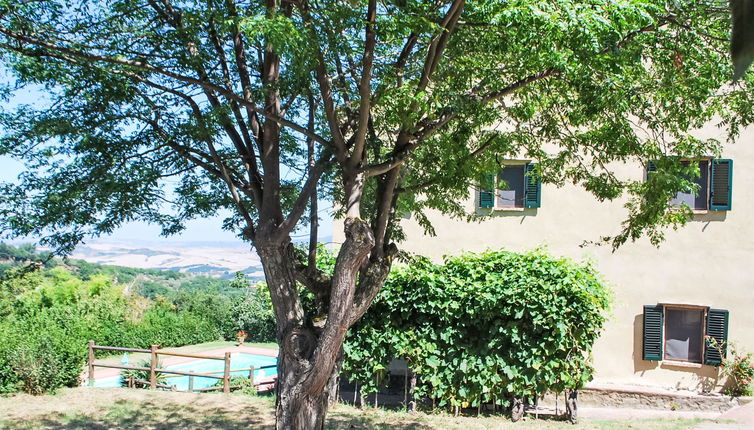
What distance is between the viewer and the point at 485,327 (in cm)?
1109

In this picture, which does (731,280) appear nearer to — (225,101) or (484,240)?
(484,240)

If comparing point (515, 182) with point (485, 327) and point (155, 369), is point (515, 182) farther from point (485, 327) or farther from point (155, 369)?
point (155, 369)

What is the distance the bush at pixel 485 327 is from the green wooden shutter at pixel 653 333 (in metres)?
3.61

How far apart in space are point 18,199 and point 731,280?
13.8 metres

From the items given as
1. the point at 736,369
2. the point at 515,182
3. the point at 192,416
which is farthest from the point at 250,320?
the point at 736,369

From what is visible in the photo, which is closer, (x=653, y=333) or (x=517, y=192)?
(x=653, y=333)

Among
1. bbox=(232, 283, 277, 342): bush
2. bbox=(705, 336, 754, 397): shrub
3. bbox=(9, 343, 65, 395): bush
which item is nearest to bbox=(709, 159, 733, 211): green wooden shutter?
bbox=(705, 336, 754, 397): shrub

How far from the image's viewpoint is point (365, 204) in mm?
9062

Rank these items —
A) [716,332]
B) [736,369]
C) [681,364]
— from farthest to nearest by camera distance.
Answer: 1. [681,364]
2. [716,332]
3. [736,369]

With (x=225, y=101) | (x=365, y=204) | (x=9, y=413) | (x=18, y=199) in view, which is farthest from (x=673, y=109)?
(x=9, y=413)

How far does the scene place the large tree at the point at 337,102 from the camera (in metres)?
6.48

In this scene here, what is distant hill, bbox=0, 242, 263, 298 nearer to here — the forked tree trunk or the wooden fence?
the wooden fence

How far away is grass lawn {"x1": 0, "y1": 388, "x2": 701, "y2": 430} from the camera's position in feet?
32.3

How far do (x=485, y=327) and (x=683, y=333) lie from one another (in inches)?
229
